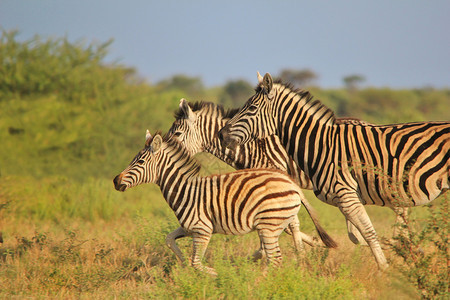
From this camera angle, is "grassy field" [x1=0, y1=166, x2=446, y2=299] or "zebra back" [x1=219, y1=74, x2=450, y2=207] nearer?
"grassy field" [x1=0, y1=166, x2=446, y2=299]

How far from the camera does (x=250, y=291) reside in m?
5.35

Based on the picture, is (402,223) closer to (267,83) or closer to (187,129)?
(267,83)

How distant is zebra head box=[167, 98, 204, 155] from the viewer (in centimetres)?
765

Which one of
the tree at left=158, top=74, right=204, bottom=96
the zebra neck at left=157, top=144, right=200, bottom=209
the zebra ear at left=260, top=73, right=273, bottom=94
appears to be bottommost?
the zebra neck at left=157, top=144, right=200, bottom=209

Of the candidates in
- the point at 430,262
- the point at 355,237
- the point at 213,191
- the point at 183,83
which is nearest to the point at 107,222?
the point at 213,191

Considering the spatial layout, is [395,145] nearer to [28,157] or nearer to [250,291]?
[250,291]

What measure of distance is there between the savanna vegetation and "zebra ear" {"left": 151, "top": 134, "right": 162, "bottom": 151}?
1476 millimetres

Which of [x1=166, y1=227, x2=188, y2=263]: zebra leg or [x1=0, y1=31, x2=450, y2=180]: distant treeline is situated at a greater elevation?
[x1=0, y1=31, x2=450, y2=180]: distant treeline

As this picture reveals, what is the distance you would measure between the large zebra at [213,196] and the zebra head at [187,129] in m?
0.84

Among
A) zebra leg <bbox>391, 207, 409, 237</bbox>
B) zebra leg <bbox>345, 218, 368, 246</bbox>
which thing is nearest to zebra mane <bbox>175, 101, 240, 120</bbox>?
zebra leg <bbox>345, 218, 368, 246</bbox>

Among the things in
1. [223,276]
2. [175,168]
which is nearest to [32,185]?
[175,168]

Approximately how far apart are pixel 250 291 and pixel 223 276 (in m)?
0.33

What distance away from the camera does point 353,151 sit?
6.43m

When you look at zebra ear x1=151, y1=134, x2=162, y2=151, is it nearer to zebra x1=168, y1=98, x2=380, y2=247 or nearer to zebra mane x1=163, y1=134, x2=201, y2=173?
zebra mane x1=163, y1=134, x2=201, y2=173
